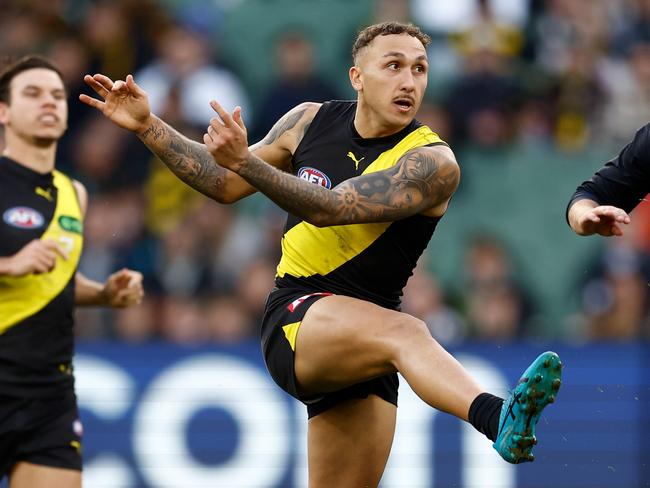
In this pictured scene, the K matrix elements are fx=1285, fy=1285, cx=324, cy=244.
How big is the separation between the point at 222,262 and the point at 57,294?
13.3ft

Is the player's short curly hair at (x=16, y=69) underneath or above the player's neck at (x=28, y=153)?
above

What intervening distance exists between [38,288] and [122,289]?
1.71 ft

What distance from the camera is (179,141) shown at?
21.0 ft

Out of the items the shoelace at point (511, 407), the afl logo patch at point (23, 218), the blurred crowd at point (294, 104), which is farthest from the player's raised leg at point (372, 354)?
the blurred crowd at point (294, 104)

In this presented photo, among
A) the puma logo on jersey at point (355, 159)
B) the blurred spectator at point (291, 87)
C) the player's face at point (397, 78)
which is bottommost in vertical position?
the puma logo on jersey at point (355, 159)

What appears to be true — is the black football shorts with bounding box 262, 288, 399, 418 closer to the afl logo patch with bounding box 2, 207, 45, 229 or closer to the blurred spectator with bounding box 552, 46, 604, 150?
the afl logo patch with bounding box 2, 207, 45, 229

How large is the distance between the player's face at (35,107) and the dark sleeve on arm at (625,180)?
9.73 feet

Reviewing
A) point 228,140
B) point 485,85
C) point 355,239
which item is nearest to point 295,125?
point 355,239

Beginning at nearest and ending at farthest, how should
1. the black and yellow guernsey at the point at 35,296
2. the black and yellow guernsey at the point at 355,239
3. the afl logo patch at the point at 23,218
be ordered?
the black and yellow guernsey at the point at 355,239, the black and yellow guernsey at the point at 35,296, the afl logo patch at the point at 23,218

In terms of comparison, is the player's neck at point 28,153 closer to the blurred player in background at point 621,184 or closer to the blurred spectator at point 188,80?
the blurred player in background at point 621,184

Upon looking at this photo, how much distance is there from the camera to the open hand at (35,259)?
6672 mm

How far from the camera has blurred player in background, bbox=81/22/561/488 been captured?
5.68 metres

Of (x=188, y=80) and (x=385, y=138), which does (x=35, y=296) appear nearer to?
(x=385, y=138)

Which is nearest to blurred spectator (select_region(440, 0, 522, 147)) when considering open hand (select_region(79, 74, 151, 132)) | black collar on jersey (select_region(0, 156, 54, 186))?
black collar on jersey (select_region(0, 156, 54, 186))
